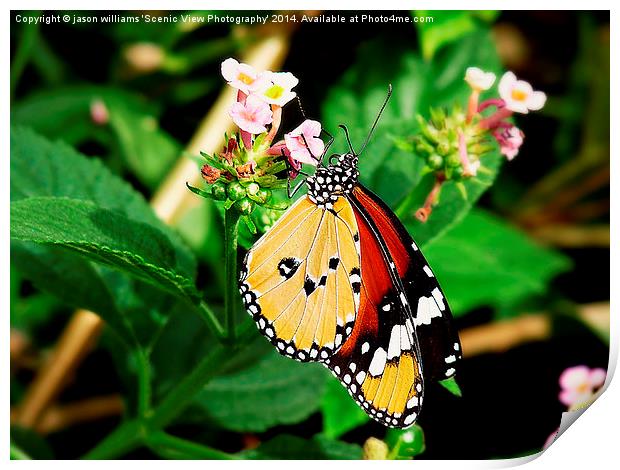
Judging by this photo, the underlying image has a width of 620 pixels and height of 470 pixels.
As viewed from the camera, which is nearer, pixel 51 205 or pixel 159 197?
pixel 51 205

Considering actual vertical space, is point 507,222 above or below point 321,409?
above

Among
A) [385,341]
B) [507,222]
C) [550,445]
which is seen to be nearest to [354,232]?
[385,341]

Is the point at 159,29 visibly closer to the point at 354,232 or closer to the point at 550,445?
the point at 354,232

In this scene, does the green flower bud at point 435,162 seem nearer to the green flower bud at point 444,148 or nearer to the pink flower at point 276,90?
the green flower bud at point 444,148

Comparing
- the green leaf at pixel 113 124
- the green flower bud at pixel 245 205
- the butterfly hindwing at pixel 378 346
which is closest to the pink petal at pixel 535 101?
the butterfly hindwing at pixel 378 346

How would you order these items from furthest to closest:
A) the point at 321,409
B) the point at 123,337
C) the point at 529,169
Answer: the point at 529,169 → the point at 321,409 → the point at 123,337

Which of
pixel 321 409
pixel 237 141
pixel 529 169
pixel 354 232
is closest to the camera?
pixel 237 141
